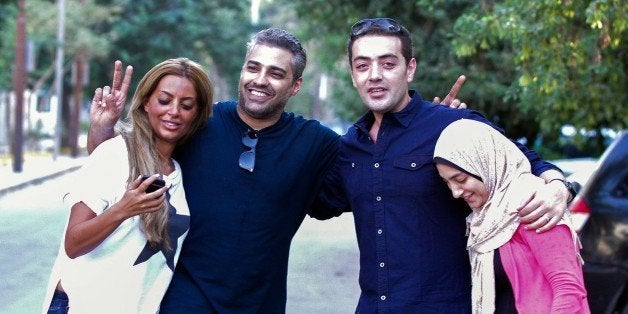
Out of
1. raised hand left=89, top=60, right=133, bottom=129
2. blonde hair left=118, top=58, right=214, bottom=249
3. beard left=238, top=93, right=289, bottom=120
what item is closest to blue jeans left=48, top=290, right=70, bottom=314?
blonde hair left=118, top=58, right=214, bottom=249

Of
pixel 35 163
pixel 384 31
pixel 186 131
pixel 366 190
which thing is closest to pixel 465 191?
pixel 366 190

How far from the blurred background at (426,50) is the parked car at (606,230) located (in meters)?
2.86

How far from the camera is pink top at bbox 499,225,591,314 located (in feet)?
10.7

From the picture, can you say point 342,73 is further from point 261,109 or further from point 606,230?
point 261,109

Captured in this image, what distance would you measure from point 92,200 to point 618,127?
11.0m

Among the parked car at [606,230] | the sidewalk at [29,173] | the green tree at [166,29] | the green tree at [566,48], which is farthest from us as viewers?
the green tree at [166,29]

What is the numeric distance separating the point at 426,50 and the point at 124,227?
17132 mm

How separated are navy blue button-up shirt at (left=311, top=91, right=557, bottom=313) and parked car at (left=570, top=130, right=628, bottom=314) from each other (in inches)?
109

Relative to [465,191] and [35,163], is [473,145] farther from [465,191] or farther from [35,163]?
[35,163]

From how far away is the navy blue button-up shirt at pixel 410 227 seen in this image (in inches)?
143

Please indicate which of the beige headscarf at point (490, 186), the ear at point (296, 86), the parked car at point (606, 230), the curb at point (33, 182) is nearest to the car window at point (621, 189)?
the parked car at point (606, 230)

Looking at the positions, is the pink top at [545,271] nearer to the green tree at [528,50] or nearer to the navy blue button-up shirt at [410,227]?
the navy blue button-up shirt at [410,227]

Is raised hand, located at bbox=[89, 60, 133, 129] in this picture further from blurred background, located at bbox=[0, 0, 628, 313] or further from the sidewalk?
the sidewalk

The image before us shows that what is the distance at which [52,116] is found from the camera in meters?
53.2
